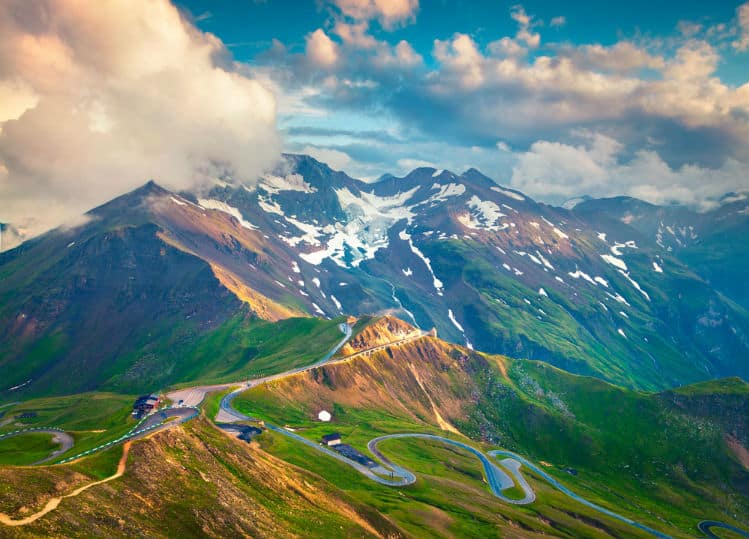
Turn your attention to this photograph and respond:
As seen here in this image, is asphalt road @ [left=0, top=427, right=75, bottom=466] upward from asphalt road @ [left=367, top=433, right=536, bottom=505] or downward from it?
upward

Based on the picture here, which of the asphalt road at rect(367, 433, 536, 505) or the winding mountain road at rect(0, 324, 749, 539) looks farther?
the asphalt road at rect(367, 433, 536, 505)

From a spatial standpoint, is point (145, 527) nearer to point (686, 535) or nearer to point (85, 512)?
point (85, 512)

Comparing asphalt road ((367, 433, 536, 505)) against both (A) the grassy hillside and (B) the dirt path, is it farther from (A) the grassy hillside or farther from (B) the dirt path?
(B) the dirt path

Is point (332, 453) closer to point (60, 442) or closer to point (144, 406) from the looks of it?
point (144, 406)

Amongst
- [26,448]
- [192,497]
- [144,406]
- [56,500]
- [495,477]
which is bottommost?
[495,477]

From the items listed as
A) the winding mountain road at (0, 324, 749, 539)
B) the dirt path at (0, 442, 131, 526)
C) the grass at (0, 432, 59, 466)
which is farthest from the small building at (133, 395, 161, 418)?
the dirt path at (0, 442, 131, 526)

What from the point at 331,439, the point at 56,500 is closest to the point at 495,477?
the point at 331,439
